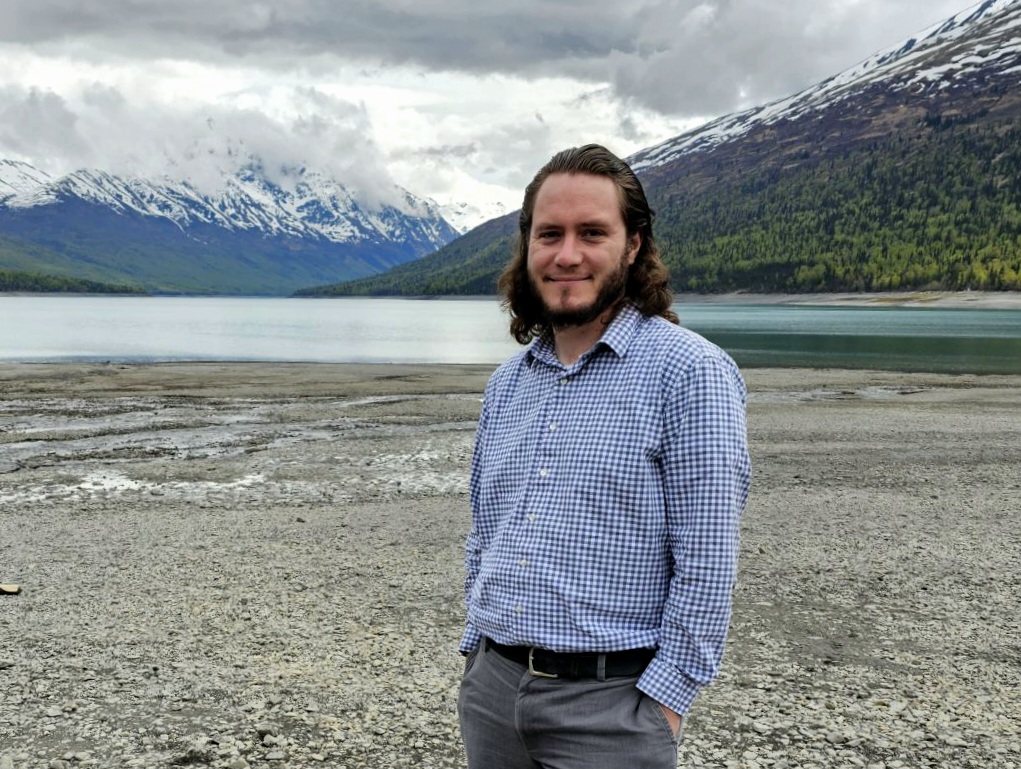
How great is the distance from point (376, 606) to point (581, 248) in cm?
731

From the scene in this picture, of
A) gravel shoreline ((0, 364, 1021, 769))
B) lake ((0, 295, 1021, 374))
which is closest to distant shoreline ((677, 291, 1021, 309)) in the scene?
lake ((0, 295, 1021, 374))

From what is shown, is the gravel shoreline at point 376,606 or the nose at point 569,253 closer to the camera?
the nose at point 569,253

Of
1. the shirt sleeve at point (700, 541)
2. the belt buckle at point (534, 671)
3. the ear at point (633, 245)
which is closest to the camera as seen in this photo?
the shirt sleeve at point (700, 541)

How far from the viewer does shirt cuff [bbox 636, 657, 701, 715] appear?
2.69 meters

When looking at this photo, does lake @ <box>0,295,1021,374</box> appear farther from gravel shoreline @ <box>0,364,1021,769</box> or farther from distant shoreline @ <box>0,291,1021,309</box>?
distant shoreline @ <box>0,291,1021,309</box>

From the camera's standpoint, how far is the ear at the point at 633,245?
308cm

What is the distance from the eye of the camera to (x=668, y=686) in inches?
106

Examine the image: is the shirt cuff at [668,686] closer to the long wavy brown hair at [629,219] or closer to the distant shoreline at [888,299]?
the long wavy brown hair at [629,219]

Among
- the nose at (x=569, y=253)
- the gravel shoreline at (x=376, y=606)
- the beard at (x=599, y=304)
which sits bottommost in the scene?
the gravel shoreline at (x=376, y=606)

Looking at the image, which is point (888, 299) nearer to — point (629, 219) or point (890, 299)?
point (890, 299)

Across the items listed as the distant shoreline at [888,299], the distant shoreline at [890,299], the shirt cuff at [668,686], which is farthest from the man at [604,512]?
the distant shoreline at [890,299]

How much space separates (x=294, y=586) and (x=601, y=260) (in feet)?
26.8

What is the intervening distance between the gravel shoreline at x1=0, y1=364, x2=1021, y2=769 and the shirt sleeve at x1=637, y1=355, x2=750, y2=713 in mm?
3882

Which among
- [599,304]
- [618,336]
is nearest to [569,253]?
[599,304]
